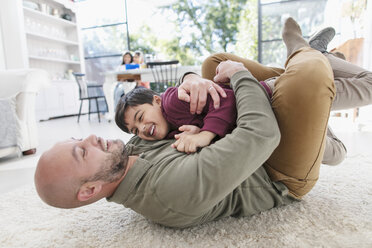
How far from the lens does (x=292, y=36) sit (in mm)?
1335

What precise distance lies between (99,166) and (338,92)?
3.55 feet

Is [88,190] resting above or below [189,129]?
below

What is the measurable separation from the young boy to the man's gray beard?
0.19 metres

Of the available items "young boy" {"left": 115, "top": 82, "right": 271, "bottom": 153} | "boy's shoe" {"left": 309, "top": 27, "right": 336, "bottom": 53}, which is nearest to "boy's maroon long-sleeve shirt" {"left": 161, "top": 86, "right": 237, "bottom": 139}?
"young boy" {"left": 115, "top": 82, "right": 271, "bottom": 153}

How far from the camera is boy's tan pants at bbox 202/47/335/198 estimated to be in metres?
0.81

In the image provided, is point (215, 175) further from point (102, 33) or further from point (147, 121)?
point (102, 33)

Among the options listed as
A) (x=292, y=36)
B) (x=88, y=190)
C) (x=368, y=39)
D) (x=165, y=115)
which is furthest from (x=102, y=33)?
(x=88, y=190)

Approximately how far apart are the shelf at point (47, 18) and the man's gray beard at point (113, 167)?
6.22 meters

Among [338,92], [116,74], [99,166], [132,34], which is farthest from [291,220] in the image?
[132,34]

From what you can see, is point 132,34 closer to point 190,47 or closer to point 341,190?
point 190,47

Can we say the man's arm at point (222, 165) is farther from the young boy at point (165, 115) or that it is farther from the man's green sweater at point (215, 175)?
the young boy at point (165, 115)

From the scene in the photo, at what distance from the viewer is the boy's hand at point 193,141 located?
847 millimetres

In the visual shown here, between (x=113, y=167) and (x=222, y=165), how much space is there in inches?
14.5

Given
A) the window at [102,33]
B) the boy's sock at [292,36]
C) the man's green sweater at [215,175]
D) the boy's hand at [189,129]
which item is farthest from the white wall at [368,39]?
the window at [102,33]
